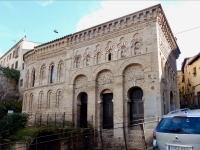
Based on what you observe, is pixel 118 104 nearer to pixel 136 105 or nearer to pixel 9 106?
pixel 136 105

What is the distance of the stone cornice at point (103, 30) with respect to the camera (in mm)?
16297

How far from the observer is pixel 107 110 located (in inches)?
692

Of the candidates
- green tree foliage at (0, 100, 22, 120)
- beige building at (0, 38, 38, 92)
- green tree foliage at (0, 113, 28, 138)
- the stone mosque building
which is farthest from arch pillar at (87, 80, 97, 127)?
beige building at (0, 38, 38, 92)

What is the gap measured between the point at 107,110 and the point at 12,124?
8827 mm

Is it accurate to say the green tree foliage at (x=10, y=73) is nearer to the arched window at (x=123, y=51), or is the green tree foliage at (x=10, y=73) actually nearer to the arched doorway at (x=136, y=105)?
the arched window at (x=123, y=51)

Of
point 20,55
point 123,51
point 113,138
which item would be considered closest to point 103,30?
point 123,51

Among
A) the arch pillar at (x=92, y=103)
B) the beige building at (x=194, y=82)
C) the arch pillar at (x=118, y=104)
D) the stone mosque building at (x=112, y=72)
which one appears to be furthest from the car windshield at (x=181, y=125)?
the beige building at (x=194, y=82)

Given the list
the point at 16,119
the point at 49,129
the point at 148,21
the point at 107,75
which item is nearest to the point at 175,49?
the point at 148,21

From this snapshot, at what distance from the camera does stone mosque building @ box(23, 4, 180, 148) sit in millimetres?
15609

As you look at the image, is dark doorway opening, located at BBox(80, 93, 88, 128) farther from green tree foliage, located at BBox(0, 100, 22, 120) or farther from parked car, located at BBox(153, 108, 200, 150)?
green tree foliage, located at BBox(0, 100, 22, 120)

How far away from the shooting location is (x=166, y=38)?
19.5 m

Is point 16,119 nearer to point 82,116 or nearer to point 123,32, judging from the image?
point 82,116

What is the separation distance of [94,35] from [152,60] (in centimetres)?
663

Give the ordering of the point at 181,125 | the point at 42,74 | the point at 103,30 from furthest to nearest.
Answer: the point at 42,74 < the point at 103,30 < the point at 181,125
